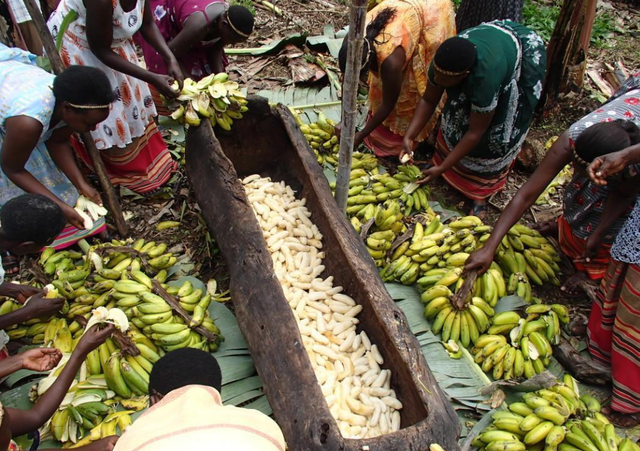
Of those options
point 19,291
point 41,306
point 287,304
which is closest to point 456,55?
point 287,304

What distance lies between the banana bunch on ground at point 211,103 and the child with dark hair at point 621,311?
2.91 m

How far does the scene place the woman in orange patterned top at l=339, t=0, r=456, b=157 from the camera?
4184mm

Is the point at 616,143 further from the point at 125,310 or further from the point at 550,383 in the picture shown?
the point at 125,310

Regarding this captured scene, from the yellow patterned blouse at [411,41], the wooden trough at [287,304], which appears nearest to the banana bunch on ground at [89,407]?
the wooden trough at [287,304]

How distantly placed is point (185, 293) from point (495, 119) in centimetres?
313

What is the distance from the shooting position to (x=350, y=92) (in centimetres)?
317

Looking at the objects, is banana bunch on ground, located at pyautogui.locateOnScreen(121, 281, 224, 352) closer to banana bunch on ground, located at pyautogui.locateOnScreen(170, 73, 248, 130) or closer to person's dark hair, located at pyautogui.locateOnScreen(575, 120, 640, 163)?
banana bunch on ground, located at pyautogui.locateOnScreen(170, 73, 248, 130)

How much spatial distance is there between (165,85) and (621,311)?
3871mm

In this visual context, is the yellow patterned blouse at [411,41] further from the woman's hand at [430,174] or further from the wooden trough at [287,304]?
the wooden trough at [287,304]

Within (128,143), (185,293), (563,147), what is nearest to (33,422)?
(185,293)

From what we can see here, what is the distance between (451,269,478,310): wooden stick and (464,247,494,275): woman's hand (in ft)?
0.20

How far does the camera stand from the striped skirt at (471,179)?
4.75 m

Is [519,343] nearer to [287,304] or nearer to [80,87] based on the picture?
[287,304]

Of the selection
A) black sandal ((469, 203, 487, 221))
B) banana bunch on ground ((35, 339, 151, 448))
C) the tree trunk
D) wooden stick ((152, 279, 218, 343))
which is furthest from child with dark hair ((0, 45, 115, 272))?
the tree trunk
